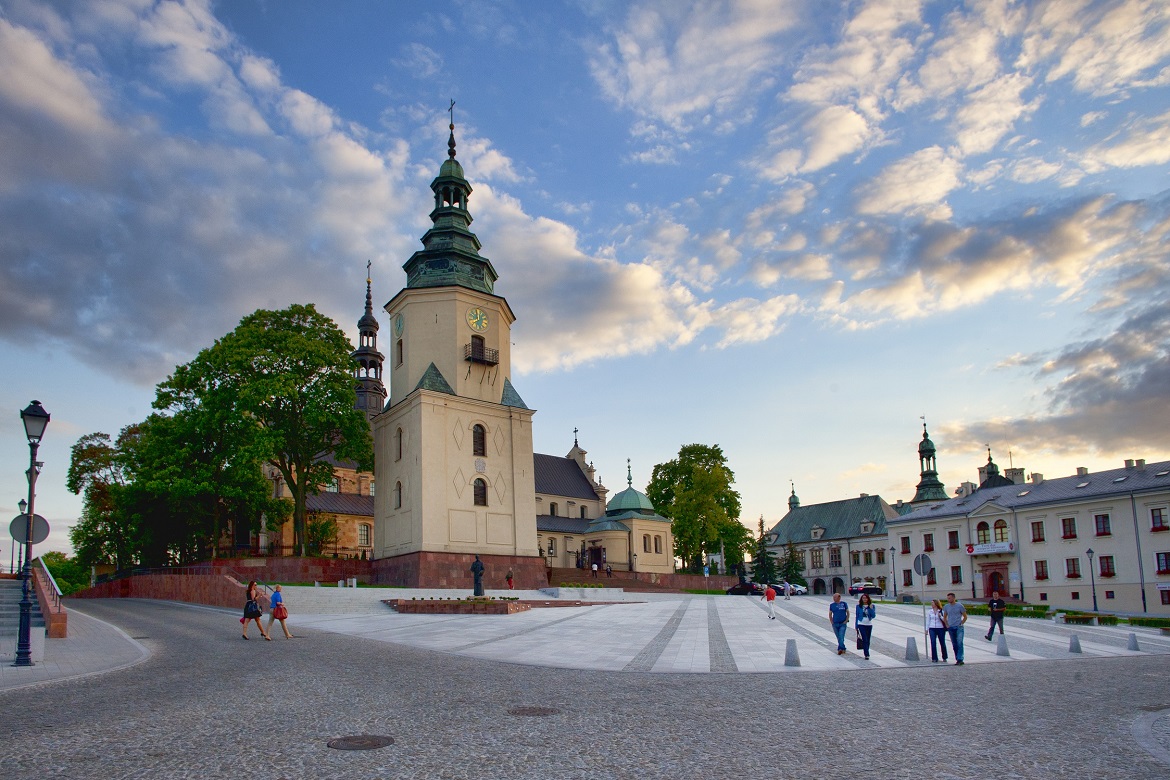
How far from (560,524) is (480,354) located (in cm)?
2764

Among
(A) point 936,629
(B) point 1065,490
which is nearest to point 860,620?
(A) point 936,629

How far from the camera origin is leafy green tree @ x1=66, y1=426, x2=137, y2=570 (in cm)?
5128

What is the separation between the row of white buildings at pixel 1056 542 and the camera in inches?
2093

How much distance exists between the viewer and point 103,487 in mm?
53188

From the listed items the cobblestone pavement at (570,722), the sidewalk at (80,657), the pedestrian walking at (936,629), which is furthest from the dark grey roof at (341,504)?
the pedestrian walking at (936,629)

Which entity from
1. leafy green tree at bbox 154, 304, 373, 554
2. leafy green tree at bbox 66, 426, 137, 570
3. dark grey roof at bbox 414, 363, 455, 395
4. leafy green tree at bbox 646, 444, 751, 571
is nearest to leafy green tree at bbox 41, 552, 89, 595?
leafy green tree at bbox 66, 426, 137, 570

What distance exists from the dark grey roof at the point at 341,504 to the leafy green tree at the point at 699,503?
83.7 ft

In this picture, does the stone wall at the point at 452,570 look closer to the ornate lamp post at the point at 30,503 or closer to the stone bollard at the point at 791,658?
the ornate lamp post at the point at 30,503

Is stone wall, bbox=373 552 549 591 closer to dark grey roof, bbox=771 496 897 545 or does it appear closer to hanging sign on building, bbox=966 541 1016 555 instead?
hanging sign on building, bbox=966 541 1016 555

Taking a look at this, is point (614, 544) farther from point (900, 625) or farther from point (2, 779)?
point (2, 779)

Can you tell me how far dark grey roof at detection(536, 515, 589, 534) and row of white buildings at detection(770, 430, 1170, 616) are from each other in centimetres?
2662

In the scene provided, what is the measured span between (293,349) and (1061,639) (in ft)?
118

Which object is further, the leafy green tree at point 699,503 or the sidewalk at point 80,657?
the leafy green tree at point 699,503

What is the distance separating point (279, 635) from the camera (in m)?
23.1
